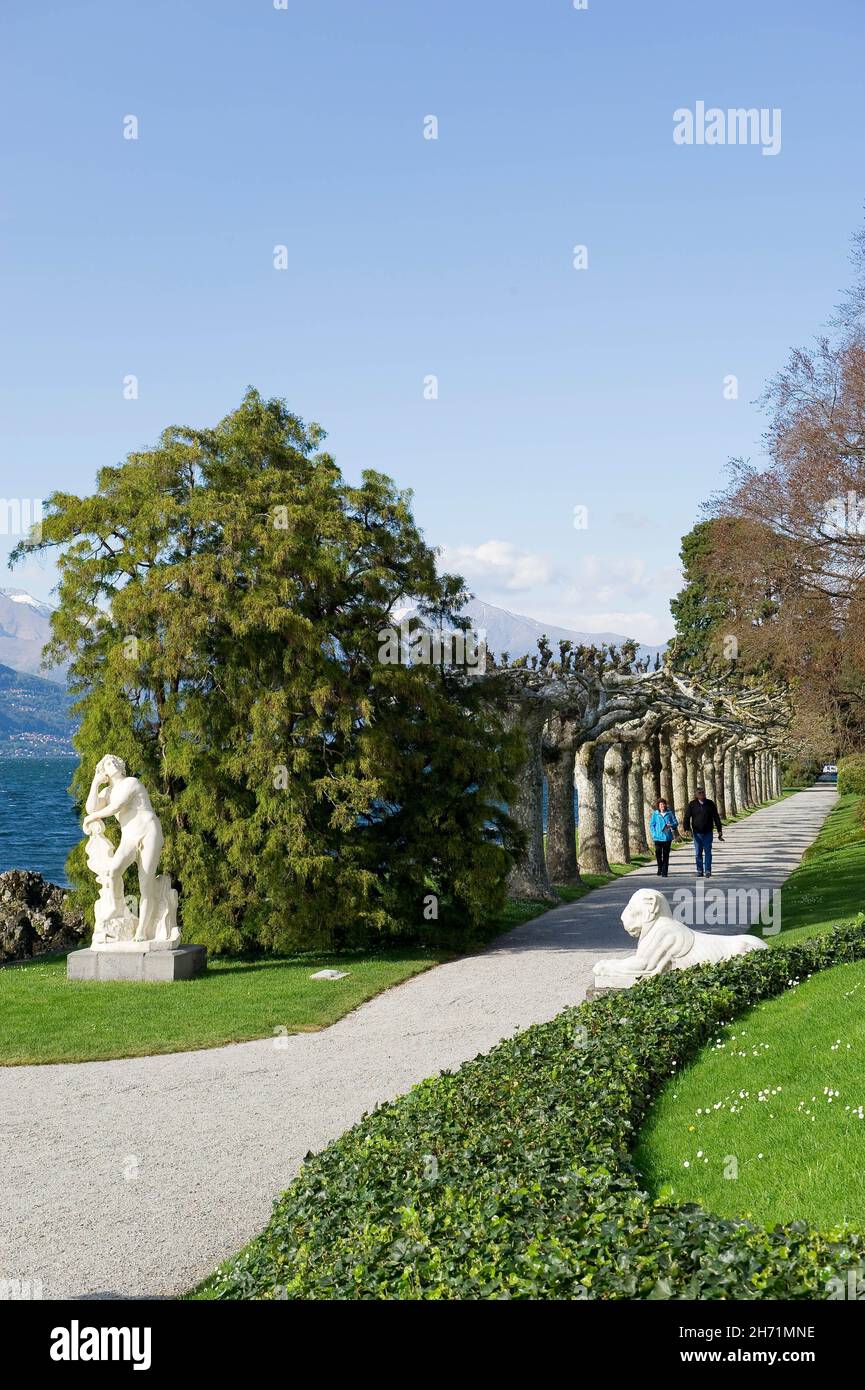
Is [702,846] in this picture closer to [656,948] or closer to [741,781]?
[656,948]

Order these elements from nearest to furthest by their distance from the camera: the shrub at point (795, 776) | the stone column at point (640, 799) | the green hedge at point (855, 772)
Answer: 1. the green hedge at point (855, 772)
2. the stone column at point (640, 799)
3. the shrub at point (795, 776)

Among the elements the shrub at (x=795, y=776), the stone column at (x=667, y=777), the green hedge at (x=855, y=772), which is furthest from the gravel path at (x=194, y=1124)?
the shrub at (x=795, y=776)

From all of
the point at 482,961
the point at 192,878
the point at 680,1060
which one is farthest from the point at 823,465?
the point at 680,1060

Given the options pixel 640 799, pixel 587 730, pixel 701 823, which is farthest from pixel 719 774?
pixel 587 730

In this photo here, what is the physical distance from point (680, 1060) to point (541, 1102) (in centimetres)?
221

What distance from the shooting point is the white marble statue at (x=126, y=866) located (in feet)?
59.7

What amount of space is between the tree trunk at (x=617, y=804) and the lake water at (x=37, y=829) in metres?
16.1

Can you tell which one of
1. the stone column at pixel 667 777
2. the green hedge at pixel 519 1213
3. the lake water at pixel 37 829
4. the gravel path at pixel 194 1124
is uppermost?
the stone column at pixel 667 777

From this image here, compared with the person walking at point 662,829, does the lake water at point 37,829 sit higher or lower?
lower

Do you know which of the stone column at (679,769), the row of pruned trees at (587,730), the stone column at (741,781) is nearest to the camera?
the row of pruned trees at (587,730)

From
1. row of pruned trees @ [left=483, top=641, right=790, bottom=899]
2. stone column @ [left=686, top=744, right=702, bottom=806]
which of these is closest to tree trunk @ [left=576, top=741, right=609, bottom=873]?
row of pruned trees @ [left=483, top=641, right=790, bottom=899]

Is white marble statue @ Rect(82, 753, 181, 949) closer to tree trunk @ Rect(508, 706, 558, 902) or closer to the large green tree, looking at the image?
the large green tree

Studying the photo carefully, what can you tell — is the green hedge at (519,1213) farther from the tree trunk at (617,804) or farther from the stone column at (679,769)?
the stone column at (679,769)

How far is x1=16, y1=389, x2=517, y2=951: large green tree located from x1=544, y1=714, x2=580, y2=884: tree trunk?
6.60 m
